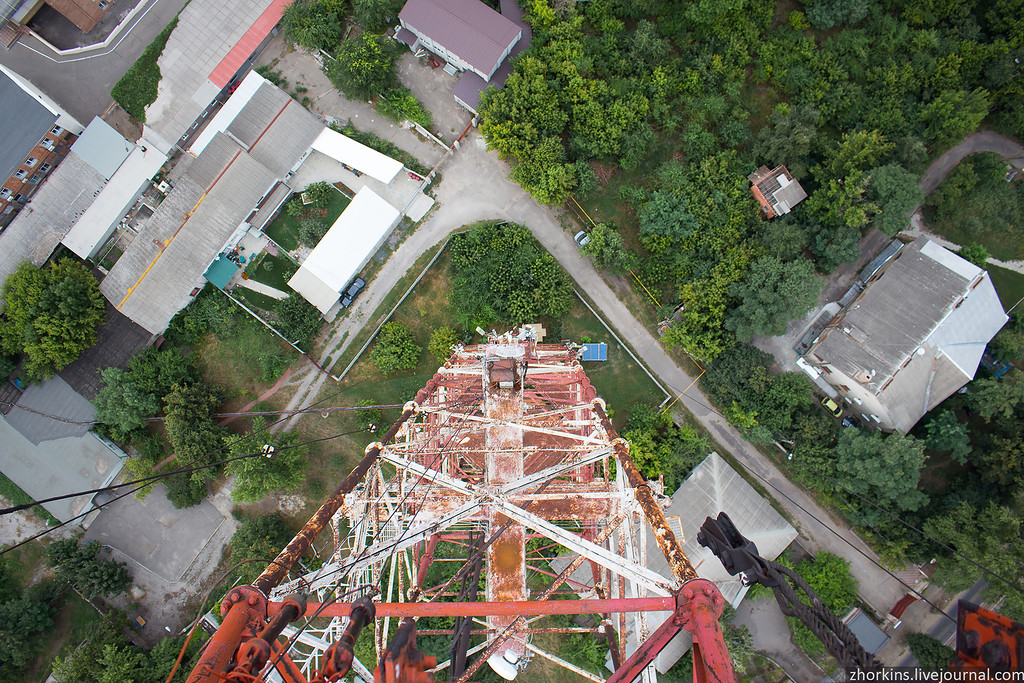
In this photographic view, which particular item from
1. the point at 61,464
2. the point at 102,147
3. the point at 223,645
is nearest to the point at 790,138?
the point at 223,645

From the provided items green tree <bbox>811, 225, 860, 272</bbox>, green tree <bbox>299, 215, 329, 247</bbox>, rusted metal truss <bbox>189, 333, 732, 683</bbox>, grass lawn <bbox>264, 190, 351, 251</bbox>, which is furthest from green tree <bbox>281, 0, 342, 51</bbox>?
green tree <bbox>811, 225, 860, 272</bbox>

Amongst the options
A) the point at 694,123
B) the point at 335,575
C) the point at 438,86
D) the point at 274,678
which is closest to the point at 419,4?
the point at 438,86

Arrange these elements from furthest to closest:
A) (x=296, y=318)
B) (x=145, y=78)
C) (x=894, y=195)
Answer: (x=145, y=78) → (x=296, y=318) → (x=894, y=195)

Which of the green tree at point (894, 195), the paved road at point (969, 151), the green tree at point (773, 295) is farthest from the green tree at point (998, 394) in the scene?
the paved road at point (969, 151)

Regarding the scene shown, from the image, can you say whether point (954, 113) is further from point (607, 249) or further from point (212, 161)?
point (212, 161)

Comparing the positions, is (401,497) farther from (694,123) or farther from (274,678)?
(694,123)

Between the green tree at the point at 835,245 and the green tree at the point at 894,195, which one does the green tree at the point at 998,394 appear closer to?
the green tree at the point at 835,245

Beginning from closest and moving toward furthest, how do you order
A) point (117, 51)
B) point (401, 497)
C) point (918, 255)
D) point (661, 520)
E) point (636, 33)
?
1. point (661, 520)
2. point (401, 497)
3. point (918, 255)
4. point (636, 33)
5. point (117, 51)
